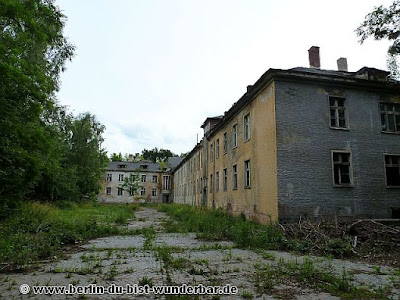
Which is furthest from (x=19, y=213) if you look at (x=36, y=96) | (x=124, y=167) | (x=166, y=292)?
(x=124, y=167)

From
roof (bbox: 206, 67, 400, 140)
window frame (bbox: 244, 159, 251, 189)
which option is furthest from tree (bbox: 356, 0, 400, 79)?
window frame (bbox: 244, 159, 251, 189)

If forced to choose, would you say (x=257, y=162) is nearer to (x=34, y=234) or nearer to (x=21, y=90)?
(x=34, y=234)

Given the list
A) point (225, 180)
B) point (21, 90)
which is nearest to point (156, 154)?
point (225, 180)

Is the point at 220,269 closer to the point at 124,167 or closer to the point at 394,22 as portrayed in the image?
the point at 394,22

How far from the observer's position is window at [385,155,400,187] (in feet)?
43.2

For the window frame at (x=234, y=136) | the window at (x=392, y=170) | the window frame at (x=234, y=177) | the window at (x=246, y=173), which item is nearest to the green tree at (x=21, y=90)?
the window at (x=246, y=173)

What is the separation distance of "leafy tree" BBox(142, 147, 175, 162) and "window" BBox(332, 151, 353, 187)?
73322 mm

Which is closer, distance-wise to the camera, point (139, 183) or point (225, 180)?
point (225, 180)

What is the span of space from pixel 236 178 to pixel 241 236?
8.77m

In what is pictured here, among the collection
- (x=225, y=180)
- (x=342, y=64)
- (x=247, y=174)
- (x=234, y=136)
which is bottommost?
(x=225, y=180)

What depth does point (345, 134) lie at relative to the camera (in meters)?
12.9

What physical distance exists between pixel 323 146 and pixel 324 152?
272 mm

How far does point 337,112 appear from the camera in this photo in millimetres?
13117
